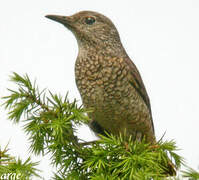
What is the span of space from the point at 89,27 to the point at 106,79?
2.69ft

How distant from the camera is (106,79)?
3713 mm

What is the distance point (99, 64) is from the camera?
3.84m

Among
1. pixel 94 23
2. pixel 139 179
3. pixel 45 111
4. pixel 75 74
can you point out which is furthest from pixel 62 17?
pixel 139 179

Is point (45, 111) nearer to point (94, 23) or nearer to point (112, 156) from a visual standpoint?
point (112, 156)

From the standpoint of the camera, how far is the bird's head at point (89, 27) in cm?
405

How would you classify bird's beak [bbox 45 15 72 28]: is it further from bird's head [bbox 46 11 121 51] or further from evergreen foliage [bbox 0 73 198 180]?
evergreen foliage [bbox 0 73 198 180]

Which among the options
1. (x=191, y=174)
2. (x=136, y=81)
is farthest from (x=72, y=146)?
(x=136, y=81)

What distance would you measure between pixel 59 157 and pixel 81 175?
0.71ft

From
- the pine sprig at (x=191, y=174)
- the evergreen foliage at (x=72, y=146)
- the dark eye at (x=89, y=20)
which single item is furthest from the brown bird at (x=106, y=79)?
the pine sprig at (x=191, y=174)

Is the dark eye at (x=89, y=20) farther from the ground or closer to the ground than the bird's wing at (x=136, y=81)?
farther from the ground

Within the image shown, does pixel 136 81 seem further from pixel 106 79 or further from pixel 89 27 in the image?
pixel 89 27

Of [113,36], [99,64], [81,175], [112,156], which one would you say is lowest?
[81,175]

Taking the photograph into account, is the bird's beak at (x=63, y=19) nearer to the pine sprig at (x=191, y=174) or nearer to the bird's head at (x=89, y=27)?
the bird's head at (x=89, y=27)

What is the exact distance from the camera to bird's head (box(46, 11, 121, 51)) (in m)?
4.05
